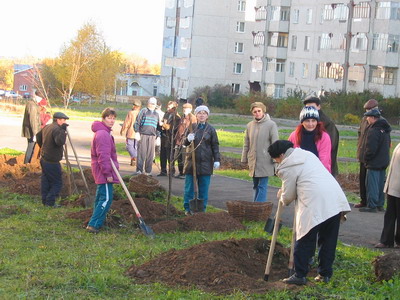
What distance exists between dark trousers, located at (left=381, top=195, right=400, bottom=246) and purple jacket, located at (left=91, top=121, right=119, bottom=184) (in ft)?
12.9

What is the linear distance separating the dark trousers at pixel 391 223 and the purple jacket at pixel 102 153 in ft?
12.9

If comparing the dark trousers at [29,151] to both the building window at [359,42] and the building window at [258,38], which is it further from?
the building window at [258,38]

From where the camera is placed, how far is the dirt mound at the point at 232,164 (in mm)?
21547

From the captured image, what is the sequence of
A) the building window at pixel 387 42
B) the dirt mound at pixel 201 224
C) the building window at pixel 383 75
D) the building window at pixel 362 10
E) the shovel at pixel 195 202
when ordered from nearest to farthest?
the dirt mound at pixel 201 224, the shovel at pixel 195 202, the building window at pixel 387 42, the building window at pixel 383 75, the building window at pixel 362 10

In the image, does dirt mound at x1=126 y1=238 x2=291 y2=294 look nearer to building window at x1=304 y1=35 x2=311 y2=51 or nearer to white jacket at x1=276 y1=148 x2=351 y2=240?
white jacket at x1=276 y1=148 x2=351 y2=240

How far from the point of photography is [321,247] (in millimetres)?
8047

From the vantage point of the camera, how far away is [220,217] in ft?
37.7

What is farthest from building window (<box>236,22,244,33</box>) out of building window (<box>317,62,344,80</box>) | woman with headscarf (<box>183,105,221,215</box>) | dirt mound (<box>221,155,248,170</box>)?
woman with headscarf (<box>183,105,221,215</box>)

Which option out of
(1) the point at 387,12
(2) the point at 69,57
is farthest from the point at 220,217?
(2) the point at 69,57

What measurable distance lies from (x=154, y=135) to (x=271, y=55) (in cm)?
6496

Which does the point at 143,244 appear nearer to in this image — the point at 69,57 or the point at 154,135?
the point at 154,135

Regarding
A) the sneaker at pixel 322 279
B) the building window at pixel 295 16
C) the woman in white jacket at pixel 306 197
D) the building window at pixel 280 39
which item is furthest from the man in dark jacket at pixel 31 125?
the building window at pixel 280 39

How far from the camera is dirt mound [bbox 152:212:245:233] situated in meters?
11.1

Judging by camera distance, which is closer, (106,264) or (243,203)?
(106,264)
